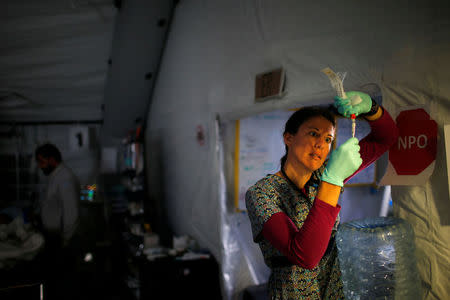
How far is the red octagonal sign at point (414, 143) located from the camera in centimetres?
120

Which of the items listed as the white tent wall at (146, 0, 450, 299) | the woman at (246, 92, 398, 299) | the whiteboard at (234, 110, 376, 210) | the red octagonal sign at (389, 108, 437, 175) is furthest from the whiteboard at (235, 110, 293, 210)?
the red octagonal sign at (389, 108, 437, 175)

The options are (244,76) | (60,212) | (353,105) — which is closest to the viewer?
(353,105)

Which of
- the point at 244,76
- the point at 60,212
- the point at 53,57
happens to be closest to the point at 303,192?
the point at 244,76

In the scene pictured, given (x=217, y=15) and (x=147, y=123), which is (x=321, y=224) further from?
(x=147, y=123)

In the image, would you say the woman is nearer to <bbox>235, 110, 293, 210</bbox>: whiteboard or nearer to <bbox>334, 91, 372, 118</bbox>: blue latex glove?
<bbox>334, 91, 372, 118</bbox>: blue latex glove

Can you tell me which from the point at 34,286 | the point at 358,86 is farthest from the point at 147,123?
the point at 358,86

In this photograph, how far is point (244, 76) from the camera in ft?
7.81

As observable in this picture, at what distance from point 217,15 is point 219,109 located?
3.07 ft

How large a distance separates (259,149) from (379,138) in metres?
1.36

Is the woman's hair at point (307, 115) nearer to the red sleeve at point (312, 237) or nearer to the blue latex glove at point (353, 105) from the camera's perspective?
the blue latex glove at point (353, 105)

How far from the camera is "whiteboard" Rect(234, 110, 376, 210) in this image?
2619 millimetres

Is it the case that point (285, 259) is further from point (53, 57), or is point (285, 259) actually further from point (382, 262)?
point (53, 57)

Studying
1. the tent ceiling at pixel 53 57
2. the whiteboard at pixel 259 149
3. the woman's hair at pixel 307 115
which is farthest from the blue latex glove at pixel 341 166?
the tent ceiling at pixel 53 57

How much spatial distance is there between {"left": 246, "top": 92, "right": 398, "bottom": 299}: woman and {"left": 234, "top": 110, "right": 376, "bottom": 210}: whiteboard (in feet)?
4.00
